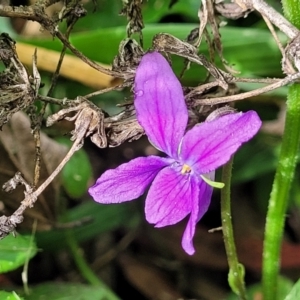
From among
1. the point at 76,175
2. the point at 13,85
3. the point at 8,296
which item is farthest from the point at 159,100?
the point at 76,175

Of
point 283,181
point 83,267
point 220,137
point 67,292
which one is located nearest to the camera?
point 220,137

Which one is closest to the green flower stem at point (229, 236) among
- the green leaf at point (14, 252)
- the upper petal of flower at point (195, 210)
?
the upper petal of flower at point (195, 210)

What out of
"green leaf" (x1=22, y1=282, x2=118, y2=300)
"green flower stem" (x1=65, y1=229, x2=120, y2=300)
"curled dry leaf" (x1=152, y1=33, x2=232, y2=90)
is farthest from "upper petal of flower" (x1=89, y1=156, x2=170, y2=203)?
"green flower stem" (x1=65, y1=229, x2=120, y2=300)

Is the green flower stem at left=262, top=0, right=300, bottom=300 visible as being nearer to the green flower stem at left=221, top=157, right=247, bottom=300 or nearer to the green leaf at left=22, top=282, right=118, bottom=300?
the green flower stem at left=221, top=157, right=247, bottom=300

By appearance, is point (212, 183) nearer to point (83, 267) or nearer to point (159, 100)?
point (159, 100)

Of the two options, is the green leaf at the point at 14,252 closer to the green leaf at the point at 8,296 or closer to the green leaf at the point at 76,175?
the green leaf at the point at 8,296

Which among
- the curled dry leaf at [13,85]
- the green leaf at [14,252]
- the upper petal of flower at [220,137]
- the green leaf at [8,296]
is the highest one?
the curled dry leaf at [13,85]

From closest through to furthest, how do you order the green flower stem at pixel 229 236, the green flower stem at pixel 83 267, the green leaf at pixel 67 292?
the green flower stem at pixel 229 236
the green leaf at pixel 67 292
the green flower stem at pixel 83 267
